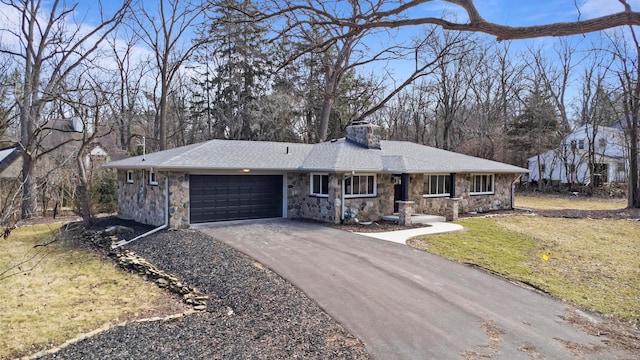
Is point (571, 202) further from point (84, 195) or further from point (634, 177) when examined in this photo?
point (84, 195)

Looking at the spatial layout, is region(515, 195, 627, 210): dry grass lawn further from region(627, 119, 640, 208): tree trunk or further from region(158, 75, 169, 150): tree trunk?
region(158, 75, 169, 150): tree trunk

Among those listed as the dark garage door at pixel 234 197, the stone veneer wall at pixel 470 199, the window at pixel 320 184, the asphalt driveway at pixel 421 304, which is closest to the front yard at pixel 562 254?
the asphalt driveway at pixel 421 304

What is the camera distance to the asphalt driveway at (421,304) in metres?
5.38

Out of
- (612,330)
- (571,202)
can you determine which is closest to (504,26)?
(612,330)

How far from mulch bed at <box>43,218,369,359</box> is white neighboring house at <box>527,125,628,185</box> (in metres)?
30.6

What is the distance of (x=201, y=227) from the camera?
44.5 ft

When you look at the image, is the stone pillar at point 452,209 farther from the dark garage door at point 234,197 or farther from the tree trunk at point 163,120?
the tree trunk at point 163,120

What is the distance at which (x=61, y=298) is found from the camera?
7.90m

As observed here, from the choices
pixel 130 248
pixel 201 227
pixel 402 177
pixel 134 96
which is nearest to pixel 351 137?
pixel 402 177

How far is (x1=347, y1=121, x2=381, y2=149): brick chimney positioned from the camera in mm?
18016

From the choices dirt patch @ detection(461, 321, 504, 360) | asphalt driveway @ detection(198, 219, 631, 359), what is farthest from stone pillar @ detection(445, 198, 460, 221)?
dirt patch @ detection(461, 321, 504, 360)

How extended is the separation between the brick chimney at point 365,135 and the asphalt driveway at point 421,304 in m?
7.52

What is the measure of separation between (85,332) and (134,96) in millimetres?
27139

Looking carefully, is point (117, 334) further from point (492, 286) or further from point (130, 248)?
point (492, 286)
